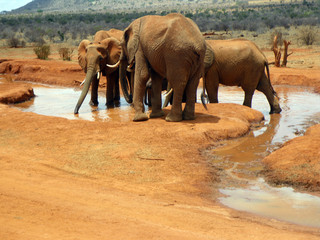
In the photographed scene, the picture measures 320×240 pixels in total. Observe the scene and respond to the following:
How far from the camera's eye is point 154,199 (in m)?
5.73

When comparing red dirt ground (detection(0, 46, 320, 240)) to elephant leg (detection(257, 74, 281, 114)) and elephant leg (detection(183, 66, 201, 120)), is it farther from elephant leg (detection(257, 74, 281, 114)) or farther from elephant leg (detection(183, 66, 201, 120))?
elephant leg (detection(257, 74, 281, 114))

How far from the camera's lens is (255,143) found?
9.20 metres

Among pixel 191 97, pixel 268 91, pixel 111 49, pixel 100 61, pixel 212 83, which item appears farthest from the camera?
pixel 111 49

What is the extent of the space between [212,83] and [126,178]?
6032 mm

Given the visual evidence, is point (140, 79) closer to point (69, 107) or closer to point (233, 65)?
point (233, 65)

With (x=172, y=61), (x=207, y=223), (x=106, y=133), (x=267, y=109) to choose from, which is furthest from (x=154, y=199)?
(x=267, y=109)

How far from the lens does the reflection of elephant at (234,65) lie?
12.0 meters

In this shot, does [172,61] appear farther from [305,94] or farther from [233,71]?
[305,94]

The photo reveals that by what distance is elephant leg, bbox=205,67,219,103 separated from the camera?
12.1 meters

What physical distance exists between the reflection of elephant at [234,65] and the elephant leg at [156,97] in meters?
1.61

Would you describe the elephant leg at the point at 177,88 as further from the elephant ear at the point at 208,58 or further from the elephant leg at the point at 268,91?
the elephant leg at the point at 268,91

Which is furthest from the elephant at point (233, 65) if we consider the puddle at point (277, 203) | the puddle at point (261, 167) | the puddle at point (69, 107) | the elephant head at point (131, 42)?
the puddle at point (277, 203)

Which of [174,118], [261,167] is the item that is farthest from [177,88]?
[261,167]

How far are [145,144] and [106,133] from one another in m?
1.01
